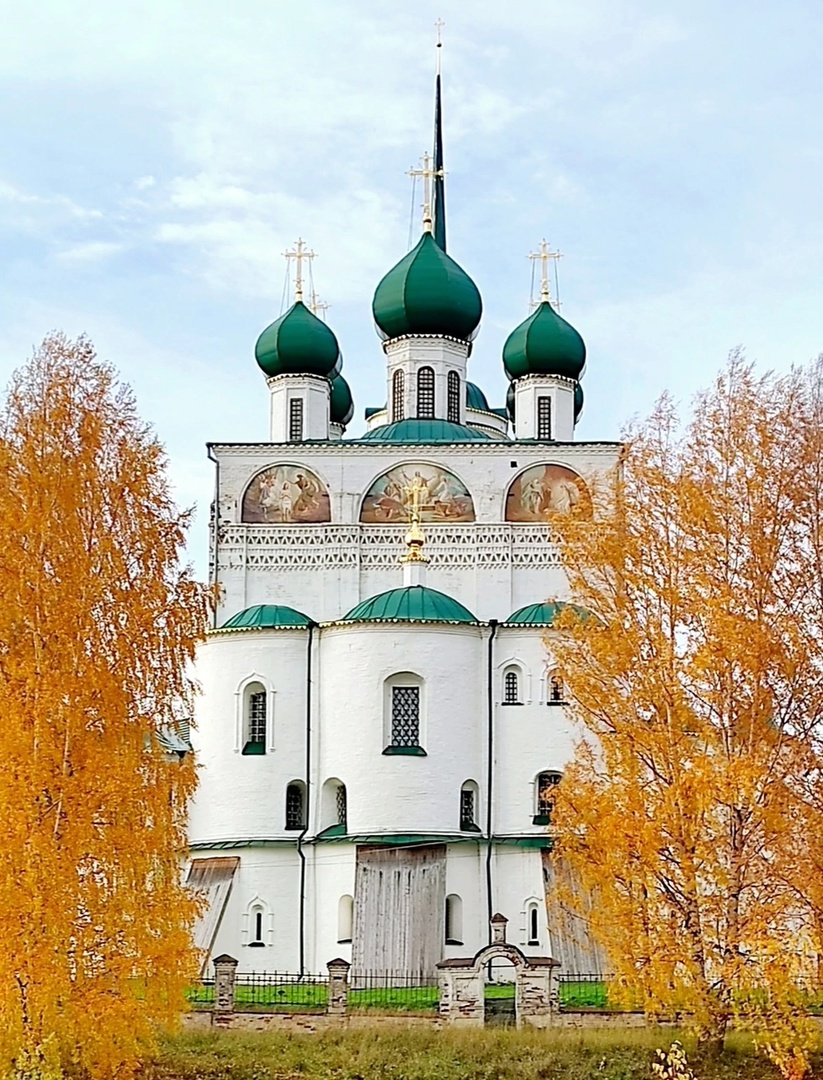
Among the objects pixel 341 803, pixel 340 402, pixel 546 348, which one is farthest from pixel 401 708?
pixel 340 402

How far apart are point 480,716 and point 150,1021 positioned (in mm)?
10386

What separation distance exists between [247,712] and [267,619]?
140 centimetres

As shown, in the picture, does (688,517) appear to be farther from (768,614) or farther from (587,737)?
(587,737)

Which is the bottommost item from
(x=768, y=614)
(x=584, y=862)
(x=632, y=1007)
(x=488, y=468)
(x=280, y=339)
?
(x=632, y=1007)

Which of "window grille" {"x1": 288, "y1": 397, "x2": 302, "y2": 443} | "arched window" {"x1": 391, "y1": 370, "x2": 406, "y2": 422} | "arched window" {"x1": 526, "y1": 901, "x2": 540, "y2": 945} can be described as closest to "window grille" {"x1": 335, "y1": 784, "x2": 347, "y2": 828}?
"arched window" {"x1": 526, "y1": 901, "x2": 540, "y2": 945}

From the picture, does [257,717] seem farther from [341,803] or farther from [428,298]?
[428,298]

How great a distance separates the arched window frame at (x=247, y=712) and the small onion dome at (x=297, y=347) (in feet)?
28.7

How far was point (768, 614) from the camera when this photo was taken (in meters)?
15.7

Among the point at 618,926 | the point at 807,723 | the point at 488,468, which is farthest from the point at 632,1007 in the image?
the point at 488,468

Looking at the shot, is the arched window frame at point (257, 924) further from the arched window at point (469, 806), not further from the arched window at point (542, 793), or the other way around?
the arched window at point (542, 793)

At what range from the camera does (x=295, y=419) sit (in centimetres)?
3088

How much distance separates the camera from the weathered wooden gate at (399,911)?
21484mm

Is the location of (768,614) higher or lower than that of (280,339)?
lower

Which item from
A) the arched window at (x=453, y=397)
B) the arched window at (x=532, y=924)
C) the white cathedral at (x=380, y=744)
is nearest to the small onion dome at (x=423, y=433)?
the arched window at (x=453, y=397)
